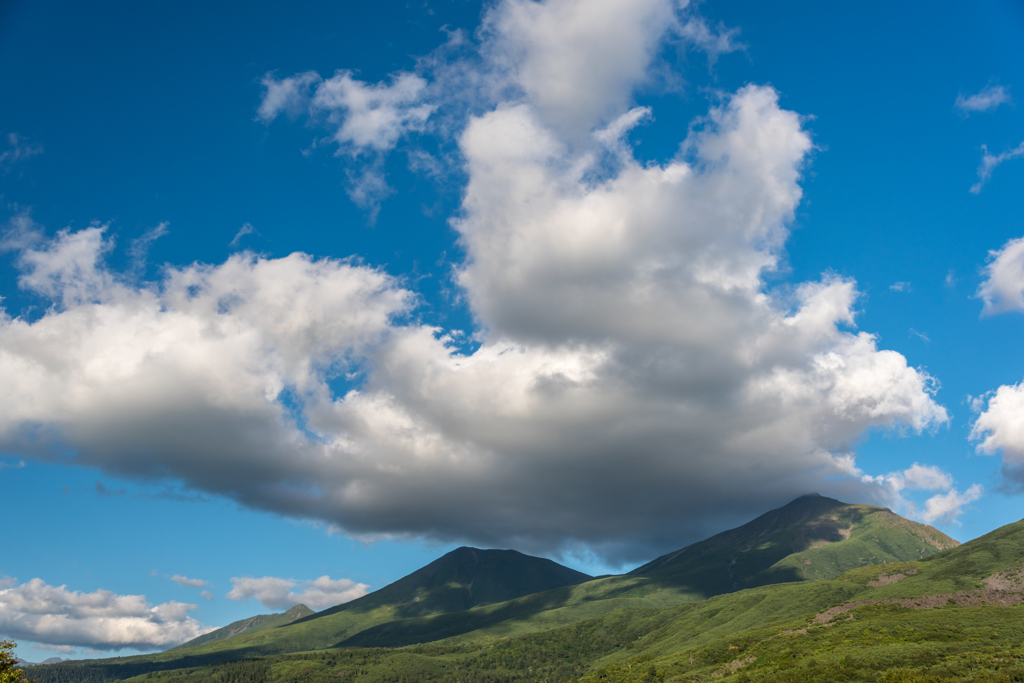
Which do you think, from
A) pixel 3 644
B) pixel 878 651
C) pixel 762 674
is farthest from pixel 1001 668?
pixel 3 644

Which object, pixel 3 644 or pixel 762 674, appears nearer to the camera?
pixel 3 644

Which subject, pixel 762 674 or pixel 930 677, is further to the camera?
pixel 762 674

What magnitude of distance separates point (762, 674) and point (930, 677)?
6084cm

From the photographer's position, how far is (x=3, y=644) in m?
113

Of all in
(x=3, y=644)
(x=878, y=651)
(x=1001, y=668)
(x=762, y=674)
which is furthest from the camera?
(x=762, y=674)

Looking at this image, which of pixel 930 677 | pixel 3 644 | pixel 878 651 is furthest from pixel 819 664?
pixel 3 644

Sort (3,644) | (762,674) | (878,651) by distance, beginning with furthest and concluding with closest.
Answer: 1. (762,674)
2. (878,651)
3. (3,644)

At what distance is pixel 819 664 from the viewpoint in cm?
18138

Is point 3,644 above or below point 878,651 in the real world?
above

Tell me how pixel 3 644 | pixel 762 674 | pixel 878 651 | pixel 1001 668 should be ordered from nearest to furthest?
pixel 3 644 → pixel 1001 668 → pixel 878 651 → pixel 762 674

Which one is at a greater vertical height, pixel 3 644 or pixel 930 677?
pixel 3 644

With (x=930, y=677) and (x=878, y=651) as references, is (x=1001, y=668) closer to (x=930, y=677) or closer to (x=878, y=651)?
(x=930, y=677)

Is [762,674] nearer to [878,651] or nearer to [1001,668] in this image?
[878,651]

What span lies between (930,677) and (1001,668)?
1572cm
